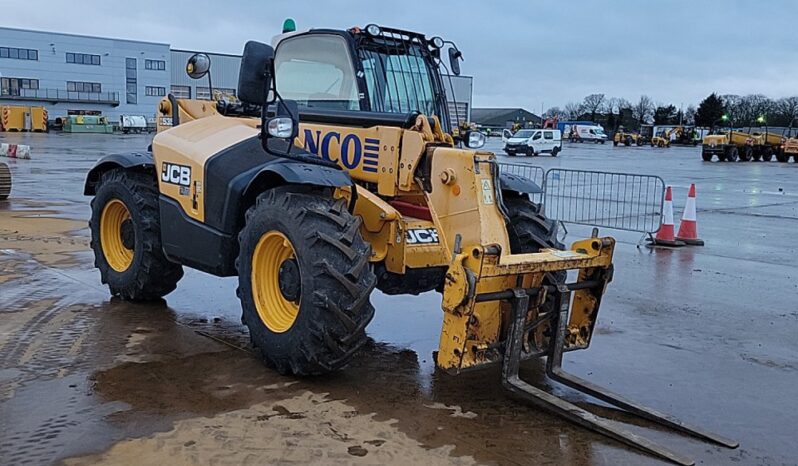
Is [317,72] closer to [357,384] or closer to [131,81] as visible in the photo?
[357,384]

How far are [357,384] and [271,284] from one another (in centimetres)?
92

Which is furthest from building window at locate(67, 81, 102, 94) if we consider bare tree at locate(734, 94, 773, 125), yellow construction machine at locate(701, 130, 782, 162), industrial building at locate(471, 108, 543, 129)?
bare tree at locate(734, 94, 773, 125)

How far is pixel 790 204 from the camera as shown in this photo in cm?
1922

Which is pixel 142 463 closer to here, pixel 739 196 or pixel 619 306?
pixel 619 306

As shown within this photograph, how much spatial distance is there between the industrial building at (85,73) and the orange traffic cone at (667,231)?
71.9 meters

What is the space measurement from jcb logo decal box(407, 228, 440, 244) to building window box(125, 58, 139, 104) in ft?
287

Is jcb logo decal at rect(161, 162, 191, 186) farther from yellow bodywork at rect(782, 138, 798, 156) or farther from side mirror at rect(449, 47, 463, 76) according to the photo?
yellow bodywork at rect(782, 138, 798, 156)

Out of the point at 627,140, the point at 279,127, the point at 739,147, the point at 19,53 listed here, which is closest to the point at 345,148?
the point at 279,127

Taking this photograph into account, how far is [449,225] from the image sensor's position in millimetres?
5285

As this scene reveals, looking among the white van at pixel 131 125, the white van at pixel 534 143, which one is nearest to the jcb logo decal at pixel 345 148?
the white van at pixel 534 143

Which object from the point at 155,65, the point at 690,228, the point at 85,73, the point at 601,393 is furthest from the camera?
the point at 155,65

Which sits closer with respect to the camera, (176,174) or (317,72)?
(317,72)

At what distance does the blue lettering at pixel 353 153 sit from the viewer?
568cm

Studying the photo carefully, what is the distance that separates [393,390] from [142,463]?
1717mm
